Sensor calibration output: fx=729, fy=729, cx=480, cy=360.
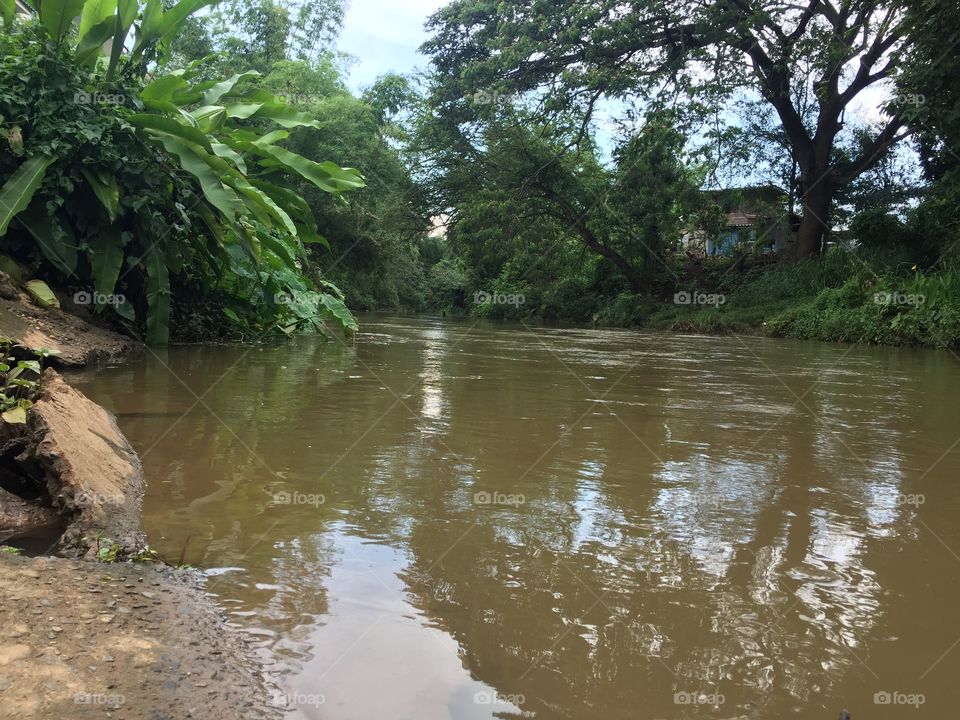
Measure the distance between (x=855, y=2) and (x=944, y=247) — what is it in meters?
5.31

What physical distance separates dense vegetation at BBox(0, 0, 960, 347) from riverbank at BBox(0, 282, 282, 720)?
11.8 ft

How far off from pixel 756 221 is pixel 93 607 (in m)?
21.8

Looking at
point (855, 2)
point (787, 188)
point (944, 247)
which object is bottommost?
point (944, 247)

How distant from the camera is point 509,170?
2119 centimetres

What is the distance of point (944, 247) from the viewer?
15.0m

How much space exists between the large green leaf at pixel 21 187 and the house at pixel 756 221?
59.7 feet

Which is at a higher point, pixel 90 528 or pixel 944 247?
pixel 944 247

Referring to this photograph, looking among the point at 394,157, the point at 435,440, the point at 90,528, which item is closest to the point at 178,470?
the point at 90,528

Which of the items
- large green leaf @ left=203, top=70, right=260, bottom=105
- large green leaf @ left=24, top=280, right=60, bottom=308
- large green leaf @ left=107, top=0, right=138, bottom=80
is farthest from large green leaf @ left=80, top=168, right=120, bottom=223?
large green leaf @ left=203, top=70, right=260, bottom=105

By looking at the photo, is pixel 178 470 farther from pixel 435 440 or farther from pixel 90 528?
pixel 435 440

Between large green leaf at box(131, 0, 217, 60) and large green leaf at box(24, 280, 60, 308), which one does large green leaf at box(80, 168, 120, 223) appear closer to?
large green leaf at box(24, 280, 60, 308)

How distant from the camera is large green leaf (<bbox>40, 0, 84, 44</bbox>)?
20.2 ft

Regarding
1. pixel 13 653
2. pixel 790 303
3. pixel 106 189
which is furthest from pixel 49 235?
pixel 790 303

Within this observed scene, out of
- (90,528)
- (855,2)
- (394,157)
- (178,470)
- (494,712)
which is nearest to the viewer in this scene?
(494,712)
